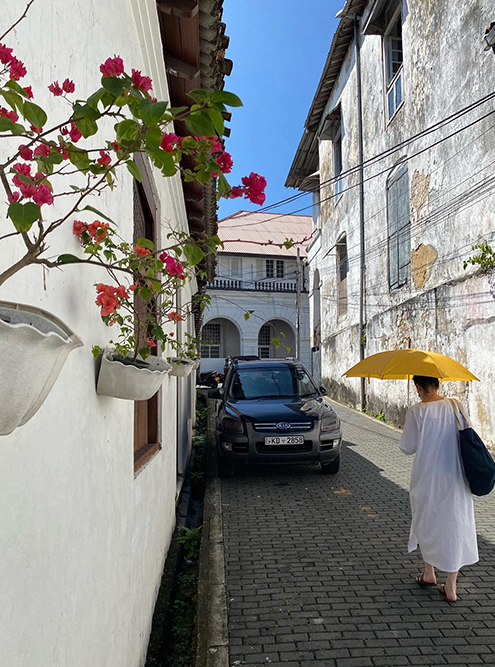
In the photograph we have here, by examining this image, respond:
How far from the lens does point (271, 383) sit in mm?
9039

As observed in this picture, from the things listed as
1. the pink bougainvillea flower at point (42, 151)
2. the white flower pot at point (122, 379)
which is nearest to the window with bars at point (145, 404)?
the white flower pot at point (122, 379)

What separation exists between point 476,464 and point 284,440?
405 centimetres

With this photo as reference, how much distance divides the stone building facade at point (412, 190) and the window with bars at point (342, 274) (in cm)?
7

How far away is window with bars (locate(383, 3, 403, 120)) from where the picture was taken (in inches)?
515

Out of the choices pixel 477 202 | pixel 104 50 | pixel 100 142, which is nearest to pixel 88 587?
pixel 100 142

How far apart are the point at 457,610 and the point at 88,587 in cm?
292

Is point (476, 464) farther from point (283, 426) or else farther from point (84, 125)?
point (283, 426)

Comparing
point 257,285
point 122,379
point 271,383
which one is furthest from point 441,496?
point 257,285

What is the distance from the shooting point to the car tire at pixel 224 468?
7.91m

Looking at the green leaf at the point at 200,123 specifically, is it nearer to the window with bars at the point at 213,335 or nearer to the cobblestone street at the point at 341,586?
the cobblestone street at the point at 341,586

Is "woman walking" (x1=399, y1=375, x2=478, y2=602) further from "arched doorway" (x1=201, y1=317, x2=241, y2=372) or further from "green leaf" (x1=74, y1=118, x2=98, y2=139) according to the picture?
"arched doorway" (x1=201, y1=317, x2=241, y2=372)

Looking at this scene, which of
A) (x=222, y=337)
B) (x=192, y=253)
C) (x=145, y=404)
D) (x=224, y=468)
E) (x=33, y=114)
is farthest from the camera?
(x=222, y=337)

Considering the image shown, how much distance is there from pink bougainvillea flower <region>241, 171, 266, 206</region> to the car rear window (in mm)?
7165

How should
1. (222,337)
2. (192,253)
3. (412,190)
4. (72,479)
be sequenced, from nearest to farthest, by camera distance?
(192,253) < (72,479) < (412,190) < (222,337)
